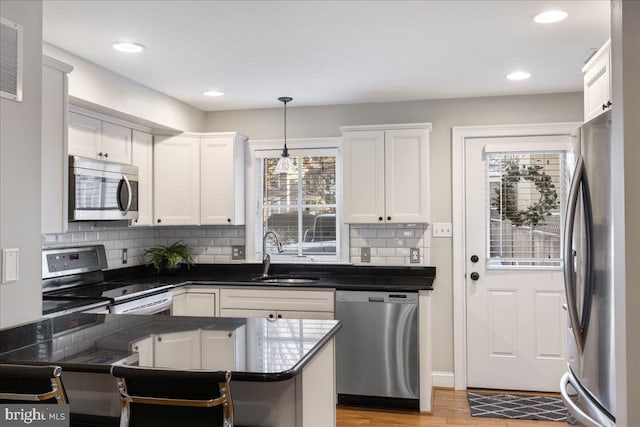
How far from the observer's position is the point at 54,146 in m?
3.00

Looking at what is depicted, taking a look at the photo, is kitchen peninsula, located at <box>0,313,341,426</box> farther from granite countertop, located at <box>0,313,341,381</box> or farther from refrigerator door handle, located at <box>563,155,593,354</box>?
refrigerator door handle, located at <box>563,155,593,354</box>

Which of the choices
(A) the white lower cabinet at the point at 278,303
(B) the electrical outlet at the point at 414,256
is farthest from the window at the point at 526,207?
(A) the white lower cabinet at the point at 278,303

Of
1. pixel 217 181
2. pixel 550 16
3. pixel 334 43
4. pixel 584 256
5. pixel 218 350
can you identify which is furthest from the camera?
pixel 217 181

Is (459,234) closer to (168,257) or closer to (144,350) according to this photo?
(168,257)

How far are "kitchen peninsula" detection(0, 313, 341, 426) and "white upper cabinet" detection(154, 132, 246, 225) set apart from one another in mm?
2357

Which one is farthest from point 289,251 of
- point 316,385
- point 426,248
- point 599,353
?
point 599,353

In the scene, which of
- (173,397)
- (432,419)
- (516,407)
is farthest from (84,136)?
(516,407)

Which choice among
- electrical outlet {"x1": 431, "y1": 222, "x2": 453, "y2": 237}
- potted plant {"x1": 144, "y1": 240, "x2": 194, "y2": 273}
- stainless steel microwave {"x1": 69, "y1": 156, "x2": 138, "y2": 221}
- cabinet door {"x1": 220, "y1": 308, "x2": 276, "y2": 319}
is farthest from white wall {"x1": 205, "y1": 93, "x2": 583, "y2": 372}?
stainless steel microwave {"x1": 69, "y1": 156, "x2": 138, "y2": 221}

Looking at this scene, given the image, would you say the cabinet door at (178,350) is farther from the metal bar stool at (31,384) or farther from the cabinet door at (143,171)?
the cabinet door at (143,171)

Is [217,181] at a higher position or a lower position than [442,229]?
higher

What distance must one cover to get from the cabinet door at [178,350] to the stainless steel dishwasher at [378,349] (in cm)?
200

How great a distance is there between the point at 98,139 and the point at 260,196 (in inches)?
63.2

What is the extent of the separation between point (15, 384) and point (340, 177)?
11.7 feet

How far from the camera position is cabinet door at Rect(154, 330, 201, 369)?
184 cm
